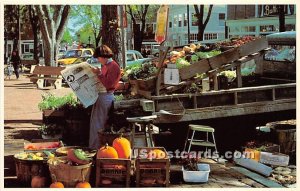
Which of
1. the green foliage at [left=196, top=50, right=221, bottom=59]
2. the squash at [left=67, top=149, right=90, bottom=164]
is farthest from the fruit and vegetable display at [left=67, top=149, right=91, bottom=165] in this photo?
the green foliage at [left=196, top=50, right=221, bottom=59]

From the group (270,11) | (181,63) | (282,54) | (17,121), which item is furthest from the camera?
(270,11)

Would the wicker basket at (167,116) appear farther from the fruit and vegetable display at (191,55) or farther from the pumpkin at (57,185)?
the pumpkin at (57,185)

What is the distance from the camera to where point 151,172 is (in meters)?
5.81

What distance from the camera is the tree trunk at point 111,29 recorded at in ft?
31.9

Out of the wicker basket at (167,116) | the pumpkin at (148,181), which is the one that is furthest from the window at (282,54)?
the pumpkin at (148,181)

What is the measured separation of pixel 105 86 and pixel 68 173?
1874 millimetres

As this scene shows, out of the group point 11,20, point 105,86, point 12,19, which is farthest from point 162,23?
point 11,20

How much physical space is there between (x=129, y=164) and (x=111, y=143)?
2.29ft

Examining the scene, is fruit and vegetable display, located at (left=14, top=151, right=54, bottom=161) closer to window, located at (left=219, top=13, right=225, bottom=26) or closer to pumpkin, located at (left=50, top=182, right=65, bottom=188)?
pumpkin, located at (left=50, top=182, right=65, bottom=188)

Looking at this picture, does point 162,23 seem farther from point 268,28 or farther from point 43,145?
point 268,28

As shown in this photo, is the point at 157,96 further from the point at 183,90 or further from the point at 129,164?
the point at 129,164

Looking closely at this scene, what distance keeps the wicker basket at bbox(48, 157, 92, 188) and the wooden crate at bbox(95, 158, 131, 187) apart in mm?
165

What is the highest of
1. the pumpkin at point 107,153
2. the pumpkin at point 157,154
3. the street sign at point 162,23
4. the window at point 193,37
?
the window at point 193,37

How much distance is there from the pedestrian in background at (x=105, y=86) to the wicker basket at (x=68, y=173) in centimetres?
139
